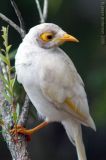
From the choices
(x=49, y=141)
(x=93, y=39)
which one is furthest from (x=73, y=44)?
(x=49, y=141)

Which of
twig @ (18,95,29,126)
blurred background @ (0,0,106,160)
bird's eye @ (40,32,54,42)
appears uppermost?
bird's eye @ (40,32,54,42)

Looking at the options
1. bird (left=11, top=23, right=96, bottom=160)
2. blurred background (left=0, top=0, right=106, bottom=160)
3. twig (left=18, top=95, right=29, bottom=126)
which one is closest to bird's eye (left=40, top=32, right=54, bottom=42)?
bird (left=11, top=23, right=96, bottom=160)

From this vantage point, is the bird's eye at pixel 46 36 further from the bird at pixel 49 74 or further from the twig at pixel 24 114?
the twig at pixel 24 114

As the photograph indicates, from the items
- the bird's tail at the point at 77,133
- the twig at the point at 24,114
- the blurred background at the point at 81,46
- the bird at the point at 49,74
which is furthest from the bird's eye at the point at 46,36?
the blurred background at the point at 81,46

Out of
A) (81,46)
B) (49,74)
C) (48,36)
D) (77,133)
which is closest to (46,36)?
(48,36)

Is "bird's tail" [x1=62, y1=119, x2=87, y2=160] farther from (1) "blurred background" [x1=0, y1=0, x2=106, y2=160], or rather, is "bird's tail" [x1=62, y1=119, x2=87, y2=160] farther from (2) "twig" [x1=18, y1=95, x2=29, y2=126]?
(1) "blurred background" [x1=0, y1=0, x2=106, y2=160]

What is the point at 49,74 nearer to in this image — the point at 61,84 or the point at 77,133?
the point at 61,84

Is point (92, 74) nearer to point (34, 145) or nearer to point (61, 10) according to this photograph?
point (61, 10)

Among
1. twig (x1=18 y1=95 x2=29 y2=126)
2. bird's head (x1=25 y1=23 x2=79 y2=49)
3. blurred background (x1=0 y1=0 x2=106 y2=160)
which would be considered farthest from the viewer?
blurred background (x1=0 y1=0 x2=106 y2=160)
